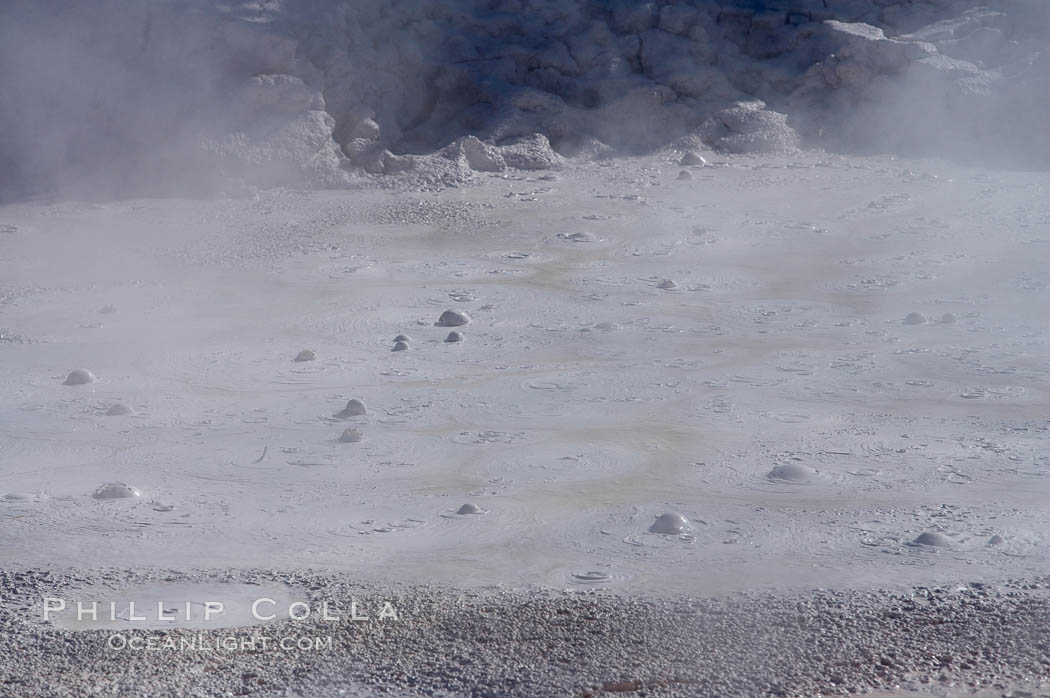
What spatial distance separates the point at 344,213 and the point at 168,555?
5419 millimetres

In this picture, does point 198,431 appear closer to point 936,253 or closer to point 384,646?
point 384,646

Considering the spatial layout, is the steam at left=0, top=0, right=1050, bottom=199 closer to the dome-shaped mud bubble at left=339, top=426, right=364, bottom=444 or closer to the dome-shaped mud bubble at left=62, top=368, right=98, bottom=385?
the dome-shaped mud bubble at left=62, top=368, right=98, bottom=385

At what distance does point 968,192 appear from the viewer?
29.5 feet

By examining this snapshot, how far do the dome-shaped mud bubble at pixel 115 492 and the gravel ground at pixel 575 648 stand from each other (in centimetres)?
64

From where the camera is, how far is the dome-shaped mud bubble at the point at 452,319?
598cm

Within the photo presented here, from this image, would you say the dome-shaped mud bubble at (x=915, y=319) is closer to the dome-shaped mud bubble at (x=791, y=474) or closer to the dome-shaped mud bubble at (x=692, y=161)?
the dome-shaped mud bubble at (x=791, y=474)

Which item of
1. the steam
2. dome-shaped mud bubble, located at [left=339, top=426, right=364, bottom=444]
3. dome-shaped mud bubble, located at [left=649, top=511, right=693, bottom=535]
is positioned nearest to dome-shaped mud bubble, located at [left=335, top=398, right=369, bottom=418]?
dome-shaped mud bubble, located at [left=339, top=426, right=364, bottom=444]

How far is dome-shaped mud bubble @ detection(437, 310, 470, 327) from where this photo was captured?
5977 mm

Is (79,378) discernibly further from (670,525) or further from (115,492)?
(670,525)

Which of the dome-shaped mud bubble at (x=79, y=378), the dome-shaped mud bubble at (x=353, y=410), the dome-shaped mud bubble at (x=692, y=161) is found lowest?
the dome-shaped mud bubble at (x=692, y=161)

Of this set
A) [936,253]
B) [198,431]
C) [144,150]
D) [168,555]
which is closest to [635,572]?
[168,555]

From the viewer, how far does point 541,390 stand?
509cm

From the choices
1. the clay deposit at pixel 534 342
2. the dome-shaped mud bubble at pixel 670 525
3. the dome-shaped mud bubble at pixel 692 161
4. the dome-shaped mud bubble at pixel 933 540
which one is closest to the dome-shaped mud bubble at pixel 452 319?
the clay deposit at pixel 534 342

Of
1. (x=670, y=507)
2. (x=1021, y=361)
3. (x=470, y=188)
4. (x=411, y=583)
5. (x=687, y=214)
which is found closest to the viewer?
(x=411, y=583)
